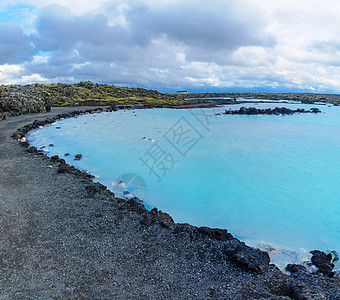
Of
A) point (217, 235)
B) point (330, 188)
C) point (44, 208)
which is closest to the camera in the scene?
point (217, 235)

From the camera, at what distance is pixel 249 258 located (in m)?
5.44

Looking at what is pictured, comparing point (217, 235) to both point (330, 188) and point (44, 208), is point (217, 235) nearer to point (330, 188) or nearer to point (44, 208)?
point (44, 208)

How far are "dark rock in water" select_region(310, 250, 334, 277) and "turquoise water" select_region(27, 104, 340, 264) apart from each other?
52 cm

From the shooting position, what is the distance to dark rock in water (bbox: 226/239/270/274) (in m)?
5.28

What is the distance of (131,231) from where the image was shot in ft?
22.6

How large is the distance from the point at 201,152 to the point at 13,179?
14.4 meters

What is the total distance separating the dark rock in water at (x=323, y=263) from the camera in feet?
18.9

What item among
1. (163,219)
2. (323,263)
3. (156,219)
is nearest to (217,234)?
(163,219)

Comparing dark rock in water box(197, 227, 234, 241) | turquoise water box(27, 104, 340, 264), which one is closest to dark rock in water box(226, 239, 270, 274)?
dark rock in water box(197, 227, 234, 241)

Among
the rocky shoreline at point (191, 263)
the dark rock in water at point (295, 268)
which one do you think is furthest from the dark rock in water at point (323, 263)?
the rocky shoreline at point (191, 263)

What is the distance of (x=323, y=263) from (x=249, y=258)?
7.71 feet

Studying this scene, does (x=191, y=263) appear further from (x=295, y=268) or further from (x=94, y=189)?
(x=94, y=189)

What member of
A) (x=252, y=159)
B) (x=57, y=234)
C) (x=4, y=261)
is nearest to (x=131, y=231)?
(x=57, y=234)

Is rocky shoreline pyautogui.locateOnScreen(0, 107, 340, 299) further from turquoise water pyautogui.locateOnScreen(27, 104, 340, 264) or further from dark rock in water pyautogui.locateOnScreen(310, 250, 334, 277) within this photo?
turquoise water pyautogui.locateOnScreen(27, 104, 340, 264)
